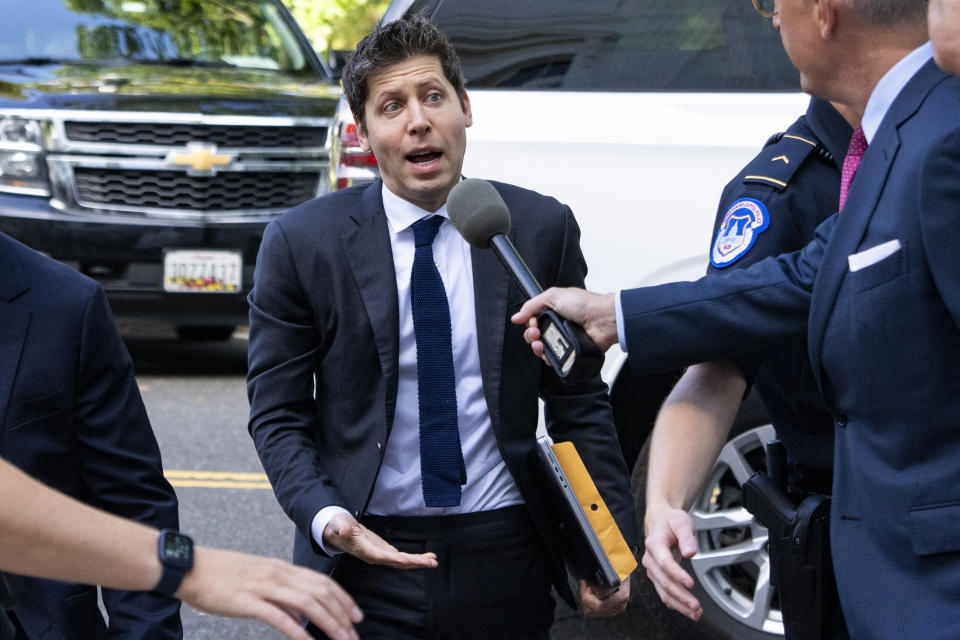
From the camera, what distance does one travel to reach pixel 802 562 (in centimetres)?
228

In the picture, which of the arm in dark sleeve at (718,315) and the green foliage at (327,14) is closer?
the arm in dark sleeve at (718,315)

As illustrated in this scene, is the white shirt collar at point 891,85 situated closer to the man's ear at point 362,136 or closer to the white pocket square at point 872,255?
the white pocket square at point 872,255

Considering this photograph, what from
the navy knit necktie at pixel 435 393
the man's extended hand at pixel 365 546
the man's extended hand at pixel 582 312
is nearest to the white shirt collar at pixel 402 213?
the navy knit necktie at pixel 435 393

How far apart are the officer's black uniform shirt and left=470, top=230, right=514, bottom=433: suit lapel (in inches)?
21.4

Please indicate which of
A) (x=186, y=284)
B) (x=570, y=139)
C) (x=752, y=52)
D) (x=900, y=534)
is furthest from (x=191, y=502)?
(x=900, y=534)

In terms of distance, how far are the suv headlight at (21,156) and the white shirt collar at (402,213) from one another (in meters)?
5.35

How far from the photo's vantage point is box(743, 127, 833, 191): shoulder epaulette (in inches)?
95.7

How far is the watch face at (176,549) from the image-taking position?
192 cm

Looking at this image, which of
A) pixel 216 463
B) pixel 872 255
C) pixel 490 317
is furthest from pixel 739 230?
pixel 216 463

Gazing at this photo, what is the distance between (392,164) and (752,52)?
1843 millimetres

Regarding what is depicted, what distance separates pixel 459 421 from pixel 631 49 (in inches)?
77.0

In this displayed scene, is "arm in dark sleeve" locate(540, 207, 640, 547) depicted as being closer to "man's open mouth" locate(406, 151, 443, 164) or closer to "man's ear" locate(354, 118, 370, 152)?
"man's open mouth" locate(406, 151, 443, 164)

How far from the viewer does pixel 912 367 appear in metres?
1.91

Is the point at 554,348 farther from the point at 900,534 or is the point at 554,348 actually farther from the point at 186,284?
the point at 186,284
